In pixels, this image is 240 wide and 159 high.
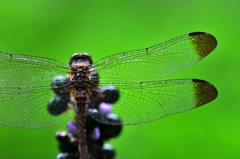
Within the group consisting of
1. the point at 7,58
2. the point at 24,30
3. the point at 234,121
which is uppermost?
the point at 24,30

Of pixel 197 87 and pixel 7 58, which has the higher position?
pixel 7 58

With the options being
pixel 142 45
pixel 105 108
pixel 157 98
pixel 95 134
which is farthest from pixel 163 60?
pixel 142 45

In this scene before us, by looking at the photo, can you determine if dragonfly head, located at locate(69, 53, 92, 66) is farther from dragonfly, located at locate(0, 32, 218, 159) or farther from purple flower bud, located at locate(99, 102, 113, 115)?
purple flower bud, located at locate(99, 102, 113, 115)

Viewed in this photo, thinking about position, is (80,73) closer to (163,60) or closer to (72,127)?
(72,127)

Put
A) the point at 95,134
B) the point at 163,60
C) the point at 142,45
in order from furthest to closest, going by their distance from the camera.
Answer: the point at 142,45 < the point at 163,60 < the point at 95,134

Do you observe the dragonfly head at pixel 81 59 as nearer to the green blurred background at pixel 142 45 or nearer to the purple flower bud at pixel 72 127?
the purple flower bud at pixel 72 127

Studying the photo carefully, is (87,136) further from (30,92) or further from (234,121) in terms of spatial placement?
(234,121)

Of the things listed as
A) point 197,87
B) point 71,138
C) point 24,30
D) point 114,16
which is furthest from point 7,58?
point 114,16
